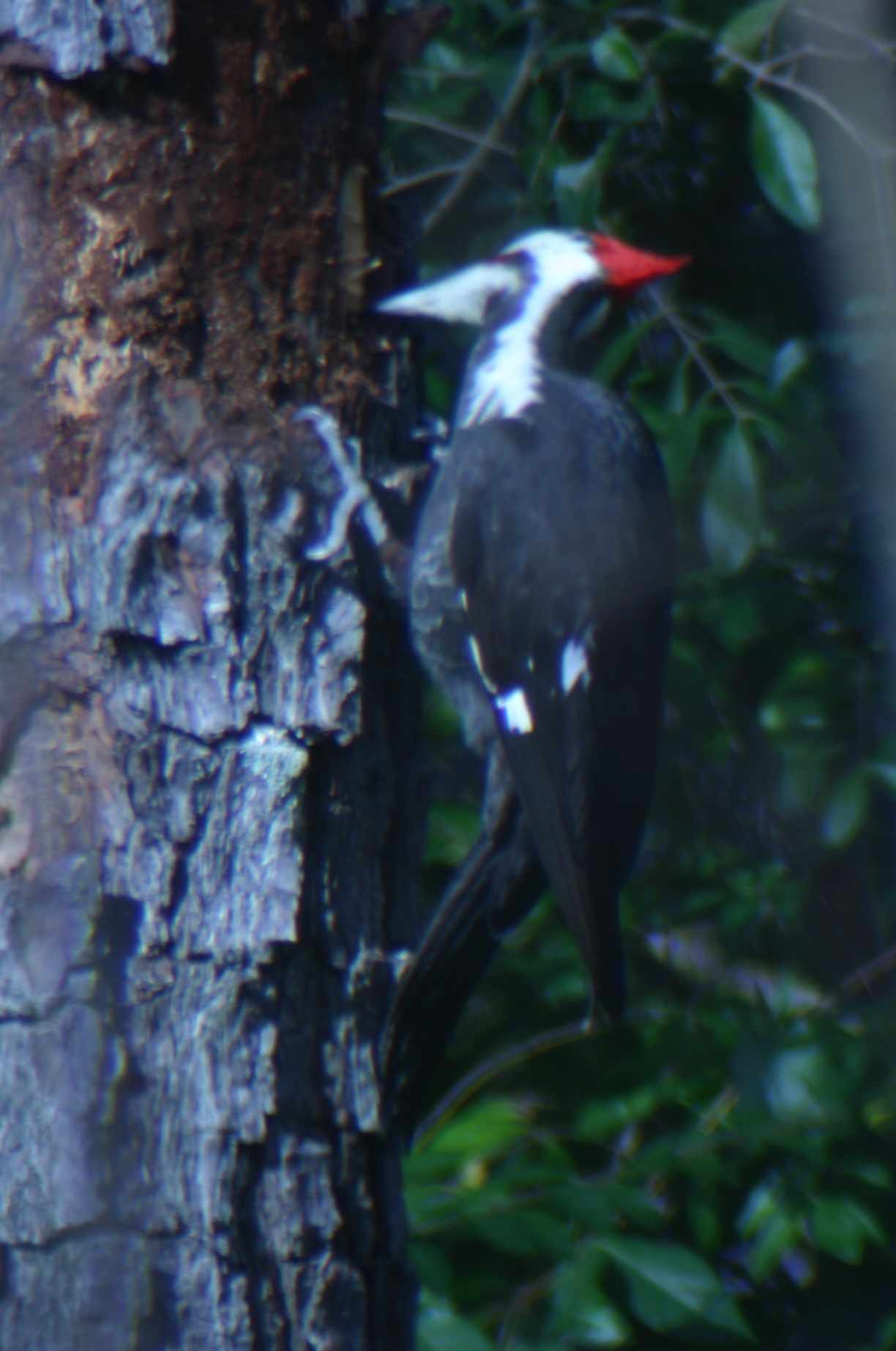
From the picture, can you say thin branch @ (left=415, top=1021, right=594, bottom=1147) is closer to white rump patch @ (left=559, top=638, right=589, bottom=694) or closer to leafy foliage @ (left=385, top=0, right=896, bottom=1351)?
leafy foliage @ (left=385, top=0, right=896, bottom=1351)

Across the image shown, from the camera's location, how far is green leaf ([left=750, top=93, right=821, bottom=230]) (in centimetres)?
169

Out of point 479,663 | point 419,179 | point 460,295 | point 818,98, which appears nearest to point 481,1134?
point 479,663

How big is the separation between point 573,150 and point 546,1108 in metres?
1.21

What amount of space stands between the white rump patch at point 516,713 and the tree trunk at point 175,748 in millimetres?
298

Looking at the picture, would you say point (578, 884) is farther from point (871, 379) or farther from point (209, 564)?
point (871, 379)

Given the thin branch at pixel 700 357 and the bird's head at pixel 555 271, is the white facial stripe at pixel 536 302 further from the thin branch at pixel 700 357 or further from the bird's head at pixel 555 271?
the thin branch at pixel 700 357

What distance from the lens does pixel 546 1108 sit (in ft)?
6.80

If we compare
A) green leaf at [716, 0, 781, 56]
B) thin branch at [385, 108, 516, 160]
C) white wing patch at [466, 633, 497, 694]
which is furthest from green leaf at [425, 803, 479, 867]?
green leaf at [716, 0, 781, 56]

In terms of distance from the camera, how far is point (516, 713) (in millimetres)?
1622

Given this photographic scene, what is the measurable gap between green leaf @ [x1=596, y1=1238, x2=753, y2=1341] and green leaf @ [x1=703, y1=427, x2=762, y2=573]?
28.1 inches

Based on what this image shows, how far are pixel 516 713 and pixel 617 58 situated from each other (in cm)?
73

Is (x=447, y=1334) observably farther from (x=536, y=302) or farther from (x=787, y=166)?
(x=787, y=166)

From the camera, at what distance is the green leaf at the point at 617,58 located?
5.65 feet

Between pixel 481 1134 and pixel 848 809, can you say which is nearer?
pixel 481 1134
